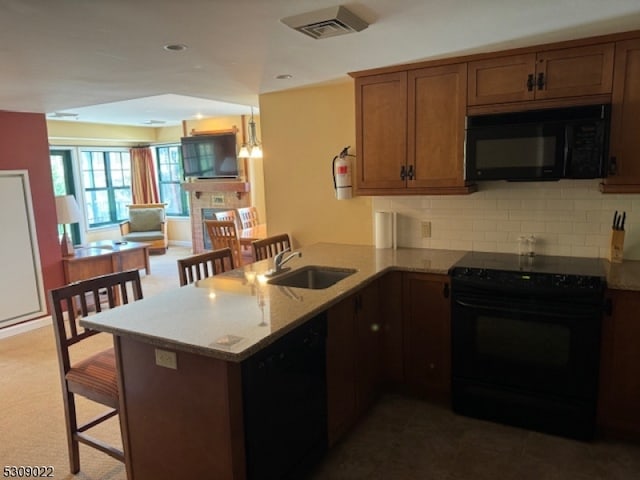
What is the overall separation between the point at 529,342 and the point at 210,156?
6301 mm

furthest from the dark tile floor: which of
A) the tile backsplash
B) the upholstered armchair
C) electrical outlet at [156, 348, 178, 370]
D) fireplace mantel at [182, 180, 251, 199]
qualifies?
the upholstered armchair

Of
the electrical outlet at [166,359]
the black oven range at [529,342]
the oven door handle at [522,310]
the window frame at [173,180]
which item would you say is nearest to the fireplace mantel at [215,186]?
the window frame at [173,180]

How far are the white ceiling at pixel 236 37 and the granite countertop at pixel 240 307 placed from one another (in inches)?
51.6

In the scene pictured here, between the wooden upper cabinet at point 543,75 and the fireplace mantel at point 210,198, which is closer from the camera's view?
the wooden upper cabinet at point 543,75

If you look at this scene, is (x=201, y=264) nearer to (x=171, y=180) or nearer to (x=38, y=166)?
(x=38, y=166)

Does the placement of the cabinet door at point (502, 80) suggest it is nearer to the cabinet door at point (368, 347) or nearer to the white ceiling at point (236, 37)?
the white ceiling at point (236, 37)

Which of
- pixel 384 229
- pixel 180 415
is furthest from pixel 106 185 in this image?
pixel 180 415

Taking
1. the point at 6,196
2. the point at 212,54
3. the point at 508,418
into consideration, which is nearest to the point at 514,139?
the point at 508,418

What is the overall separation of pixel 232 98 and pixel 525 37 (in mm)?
2554

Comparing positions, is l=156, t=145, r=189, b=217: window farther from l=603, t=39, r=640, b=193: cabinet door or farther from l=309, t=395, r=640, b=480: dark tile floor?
l=603, t=39, r=640, b=193: cabinet door

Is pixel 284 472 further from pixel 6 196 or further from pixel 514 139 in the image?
pixel 6 196

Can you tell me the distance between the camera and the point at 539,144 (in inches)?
104

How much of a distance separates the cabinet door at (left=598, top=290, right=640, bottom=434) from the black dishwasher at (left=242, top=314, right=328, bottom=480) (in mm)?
1507

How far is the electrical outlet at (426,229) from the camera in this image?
3.41 m
